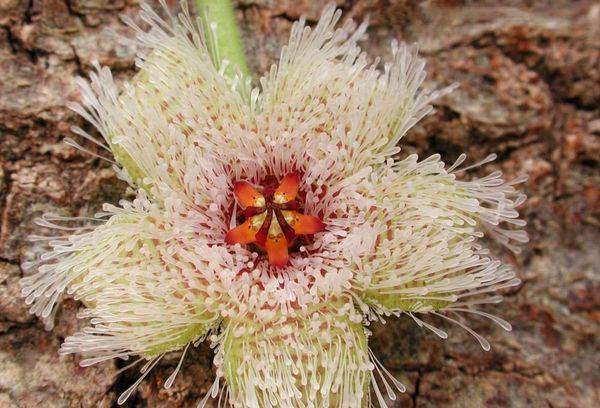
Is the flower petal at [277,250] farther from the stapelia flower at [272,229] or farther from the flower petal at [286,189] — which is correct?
the flower petal at [286,189]

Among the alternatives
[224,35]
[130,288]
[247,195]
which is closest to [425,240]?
[247,195]

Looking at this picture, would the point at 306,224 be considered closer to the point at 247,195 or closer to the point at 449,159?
the point at 247,195

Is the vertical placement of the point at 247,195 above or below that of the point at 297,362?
above

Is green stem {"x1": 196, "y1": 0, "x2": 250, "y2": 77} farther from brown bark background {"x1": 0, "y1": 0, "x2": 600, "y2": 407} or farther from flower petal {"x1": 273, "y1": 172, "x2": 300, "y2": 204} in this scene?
flower petal {"x1": 273, "y1": 172, "x2": 300, "y2": 204}

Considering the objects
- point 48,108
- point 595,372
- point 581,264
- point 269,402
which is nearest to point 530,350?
point 595,372

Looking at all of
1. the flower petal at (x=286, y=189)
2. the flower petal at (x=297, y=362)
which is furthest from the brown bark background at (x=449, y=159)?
the flower petal at (x=286, y=189)

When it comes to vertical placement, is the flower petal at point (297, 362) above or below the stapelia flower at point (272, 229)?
below
